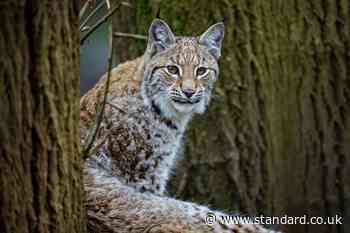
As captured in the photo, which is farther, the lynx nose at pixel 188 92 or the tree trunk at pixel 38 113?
the lynx nose at pixel 188 92

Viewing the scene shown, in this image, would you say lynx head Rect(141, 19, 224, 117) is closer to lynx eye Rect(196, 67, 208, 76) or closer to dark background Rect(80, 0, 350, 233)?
lynx eye Rect(196, 67, 208, 76)

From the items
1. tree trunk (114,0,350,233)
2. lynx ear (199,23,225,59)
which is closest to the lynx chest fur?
lynx ear (199,23,225,59)

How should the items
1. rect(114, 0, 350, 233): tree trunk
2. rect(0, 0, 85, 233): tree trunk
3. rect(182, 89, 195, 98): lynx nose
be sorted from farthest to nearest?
rect(114, 0, 350, 233): tree trunk, rect(182, 89, 195, 98): lynx nose, rect(0, 0, 85, 233): tree trunk

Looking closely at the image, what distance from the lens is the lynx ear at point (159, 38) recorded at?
21.3 ft

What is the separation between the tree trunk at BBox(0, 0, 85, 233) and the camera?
436cm

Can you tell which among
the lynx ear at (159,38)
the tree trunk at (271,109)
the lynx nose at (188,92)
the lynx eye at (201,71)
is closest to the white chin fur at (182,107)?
A: the lynx nose at (188,92)

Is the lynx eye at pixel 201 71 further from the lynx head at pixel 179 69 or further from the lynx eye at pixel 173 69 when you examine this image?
the lynx eye at pixel 173 69

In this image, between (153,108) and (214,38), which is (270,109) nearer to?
(214,38)

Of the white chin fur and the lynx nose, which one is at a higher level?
the lynx nose

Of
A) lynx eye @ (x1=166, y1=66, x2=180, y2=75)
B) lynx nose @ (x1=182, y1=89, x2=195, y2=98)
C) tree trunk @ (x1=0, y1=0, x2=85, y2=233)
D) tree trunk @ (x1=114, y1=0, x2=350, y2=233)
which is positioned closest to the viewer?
tree trunk @ (x1=0, y1=0, x2=85, y2=233)

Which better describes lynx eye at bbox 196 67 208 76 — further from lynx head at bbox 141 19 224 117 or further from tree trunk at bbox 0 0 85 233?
tree trunk at bbox 0 0 85 233

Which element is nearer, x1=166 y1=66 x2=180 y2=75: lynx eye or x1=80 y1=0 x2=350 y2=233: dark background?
x1=166 y1=66 x2=180 y2=75: lynx eye

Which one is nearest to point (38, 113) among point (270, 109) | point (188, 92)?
point (188, 92)

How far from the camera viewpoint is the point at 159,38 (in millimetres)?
6586
